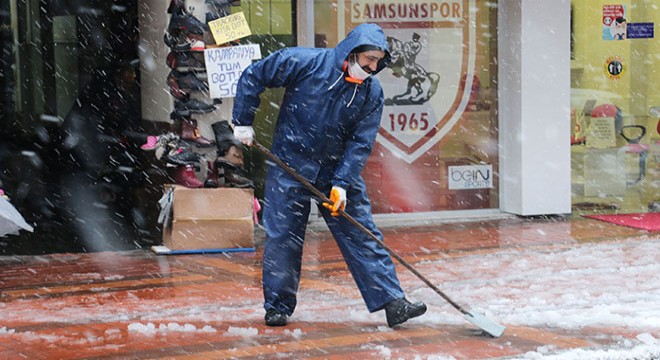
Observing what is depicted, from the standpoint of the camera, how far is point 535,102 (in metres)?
12.7

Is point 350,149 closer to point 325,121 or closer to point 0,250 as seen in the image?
point 325,121

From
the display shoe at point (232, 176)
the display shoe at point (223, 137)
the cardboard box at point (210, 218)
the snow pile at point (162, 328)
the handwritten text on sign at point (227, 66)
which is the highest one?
the handwritten text on sign at point (227, 66)

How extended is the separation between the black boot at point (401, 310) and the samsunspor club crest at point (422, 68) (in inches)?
216

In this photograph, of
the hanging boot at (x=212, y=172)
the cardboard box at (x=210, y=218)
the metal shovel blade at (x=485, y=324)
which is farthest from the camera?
the hanging boot at (x=212, y=172)

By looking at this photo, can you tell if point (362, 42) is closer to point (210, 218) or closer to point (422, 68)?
point (210, 218)

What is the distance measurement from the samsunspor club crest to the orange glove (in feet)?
17.9

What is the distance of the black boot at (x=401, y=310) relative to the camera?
714 cm

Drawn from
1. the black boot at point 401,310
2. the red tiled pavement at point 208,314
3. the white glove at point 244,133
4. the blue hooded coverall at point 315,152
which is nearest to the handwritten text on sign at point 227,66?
the red tiled pavement at point 208,314

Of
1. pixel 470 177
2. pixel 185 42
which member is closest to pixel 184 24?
pixel 185 42

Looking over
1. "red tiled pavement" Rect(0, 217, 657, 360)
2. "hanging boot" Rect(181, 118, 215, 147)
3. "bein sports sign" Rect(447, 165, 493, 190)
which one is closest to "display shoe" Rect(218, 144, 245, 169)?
"hanging boot" Rect(181, 118, 215, 147)

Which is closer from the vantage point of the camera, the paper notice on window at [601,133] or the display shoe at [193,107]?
the display shoe at [193,107]

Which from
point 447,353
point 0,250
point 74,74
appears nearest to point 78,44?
point 74,74

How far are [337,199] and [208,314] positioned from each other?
1265 millimetres

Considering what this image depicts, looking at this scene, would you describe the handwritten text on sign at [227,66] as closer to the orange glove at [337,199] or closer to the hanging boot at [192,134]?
the hanging boot at [192,134]
